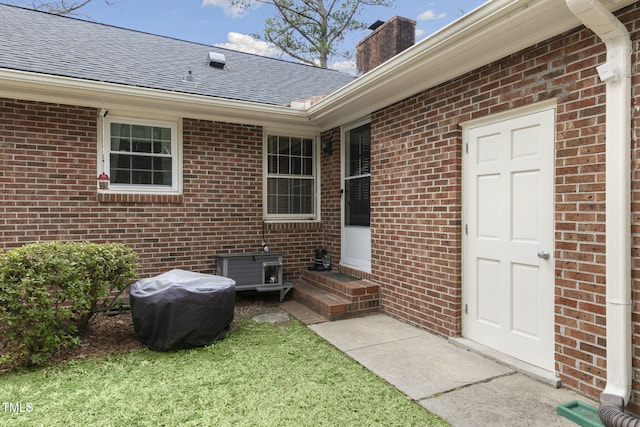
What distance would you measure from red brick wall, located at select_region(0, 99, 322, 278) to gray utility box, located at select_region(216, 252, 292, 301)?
40 centimetres

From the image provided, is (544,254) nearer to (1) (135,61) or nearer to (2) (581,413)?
(2) (581,413)

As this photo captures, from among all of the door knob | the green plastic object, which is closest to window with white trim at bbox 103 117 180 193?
the door knob

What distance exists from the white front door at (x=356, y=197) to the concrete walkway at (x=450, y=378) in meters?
1.35

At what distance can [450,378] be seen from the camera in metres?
2.82

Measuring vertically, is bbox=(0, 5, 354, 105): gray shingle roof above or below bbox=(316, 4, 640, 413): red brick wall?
above

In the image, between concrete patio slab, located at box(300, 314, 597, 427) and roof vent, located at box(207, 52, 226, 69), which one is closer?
concrete patio slab, located at box(300, 314, 597, 427)

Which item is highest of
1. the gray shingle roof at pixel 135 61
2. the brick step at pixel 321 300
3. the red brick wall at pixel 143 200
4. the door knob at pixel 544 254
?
the gray shingle roof at pixel 135 61

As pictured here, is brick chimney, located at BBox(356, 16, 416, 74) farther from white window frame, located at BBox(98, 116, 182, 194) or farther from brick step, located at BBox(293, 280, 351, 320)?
brick step, located at BBox(293, 280, 351, 320)

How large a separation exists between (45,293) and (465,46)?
13.2 feet

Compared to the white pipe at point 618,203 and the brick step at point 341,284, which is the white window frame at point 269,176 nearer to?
the brick step at point 341,284

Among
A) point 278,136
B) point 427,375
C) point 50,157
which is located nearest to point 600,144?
point 427,375

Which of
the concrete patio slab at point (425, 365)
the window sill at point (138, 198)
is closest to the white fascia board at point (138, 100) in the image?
the window sill at point (138, 198)

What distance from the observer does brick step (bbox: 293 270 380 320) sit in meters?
4.40

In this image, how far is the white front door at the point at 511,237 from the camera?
287cm
